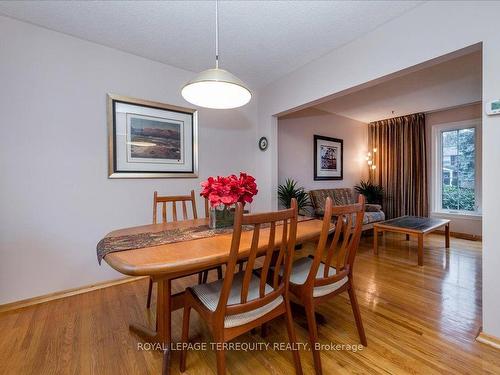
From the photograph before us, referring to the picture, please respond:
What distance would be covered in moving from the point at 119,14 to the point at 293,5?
1.41 meters

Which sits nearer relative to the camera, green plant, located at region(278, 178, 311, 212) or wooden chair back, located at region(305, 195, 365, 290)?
wooden chair back, located at region(305, 195, 365, 290)

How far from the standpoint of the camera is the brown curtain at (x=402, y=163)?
4520mm

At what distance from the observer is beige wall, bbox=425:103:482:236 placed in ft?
13.1

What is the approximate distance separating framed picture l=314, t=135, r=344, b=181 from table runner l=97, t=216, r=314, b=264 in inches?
124

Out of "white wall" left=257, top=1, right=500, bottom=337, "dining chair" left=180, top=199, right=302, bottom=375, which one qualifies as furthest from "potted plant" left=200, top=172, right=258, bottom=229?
"white wall" left=257, top=1, right=500, bottom=337

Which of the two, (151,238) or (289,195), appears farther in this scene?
(289,195)

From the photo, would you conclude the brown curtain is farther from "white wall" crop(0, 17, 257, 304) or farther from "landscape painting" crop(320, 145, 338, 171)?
"white wall" crop(0, 17, 257, 304)

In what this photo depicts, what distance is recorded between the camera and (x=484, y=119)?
1.52 meters

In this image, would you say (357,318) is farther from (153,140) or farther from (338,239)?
(153,140)

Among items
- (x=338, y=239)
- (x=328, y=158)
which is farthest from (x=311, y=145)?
(x=338, y=239)

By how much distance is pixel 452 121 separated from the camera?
4277 millimetres

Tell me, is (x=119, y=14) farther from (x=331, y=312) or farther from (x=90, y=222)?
(x=331, y=312)

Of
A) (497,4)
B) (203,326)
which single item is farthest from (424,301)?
(497,4)

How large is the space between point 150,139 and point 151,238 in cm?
157
